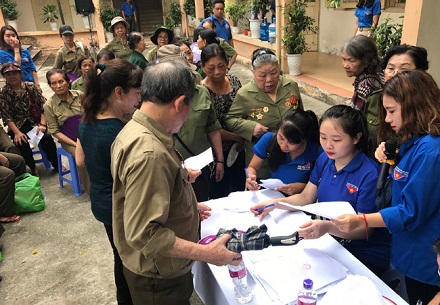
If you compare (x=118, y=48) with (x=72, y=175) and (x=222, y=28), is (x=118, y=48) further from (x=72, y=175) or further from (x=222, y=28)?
(x=72, y=175)

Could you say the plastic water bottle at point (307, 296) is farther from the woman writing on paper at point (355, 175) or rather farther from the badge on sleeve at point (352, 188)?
the badge on sleeve at point (352, 188)

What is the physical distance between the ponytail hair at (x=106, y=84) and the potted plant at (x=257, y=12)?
268 inches

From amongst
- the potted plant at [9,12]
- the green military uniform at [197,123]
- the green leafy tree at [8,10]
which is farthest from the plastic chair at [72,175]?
the green leafy tree at [8,10]

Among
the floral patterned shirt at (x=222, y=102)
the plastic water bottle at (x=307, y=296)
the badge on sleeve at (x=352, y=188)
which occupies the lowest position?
the plastic water bottle at (x=307, y=296)

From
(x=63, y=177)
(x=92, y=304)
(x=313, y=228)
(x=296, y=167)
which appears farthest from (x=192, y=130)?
(x=63, y=177)

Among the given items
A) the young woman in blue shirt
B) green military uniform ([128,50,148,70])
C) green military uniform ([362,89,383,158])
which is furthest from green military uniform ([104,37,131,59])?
the young woman in blue shirt

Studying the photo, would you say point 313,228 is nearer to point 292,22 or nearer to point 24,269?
point 24,269

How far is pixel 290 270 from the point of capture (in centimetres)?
139

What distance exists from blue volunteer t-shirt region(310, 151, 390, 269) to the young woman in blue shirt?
0.58 feet

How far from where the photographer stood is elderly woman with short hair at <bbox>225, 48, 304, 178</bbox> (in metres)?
2.38

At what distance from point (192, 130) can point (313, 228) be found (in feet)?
3.87

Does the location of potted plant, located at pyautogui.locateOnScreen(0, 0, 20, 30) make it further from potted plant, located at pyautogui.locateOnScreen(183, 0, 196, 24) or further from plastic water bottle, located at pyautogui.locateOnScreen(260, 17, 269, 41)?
plastic water bottle, located at pyautogui.locateOnScreen(260, 17, 269, 41)

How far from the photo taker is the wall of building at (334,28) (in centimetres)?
759

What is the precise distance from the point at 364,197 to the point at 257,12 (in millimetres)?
7438
